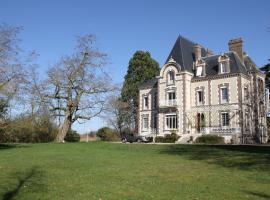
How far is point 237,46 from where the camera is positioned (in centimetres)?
4088

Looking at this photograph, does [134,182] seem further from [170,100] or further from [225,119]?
[170,100]

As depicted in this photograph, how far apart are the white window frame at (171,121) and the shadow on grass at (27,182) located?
98.7 feet

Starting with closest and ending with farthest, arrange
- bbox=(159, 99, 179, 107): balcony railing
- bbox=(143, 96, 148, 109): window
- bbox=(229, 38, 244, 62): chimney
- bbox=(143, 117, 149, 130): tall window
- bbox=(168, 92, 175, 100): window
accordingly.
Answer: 1. bbox=(229, 38, 244, 62): chimney
2. bbox=(159, 99, 179, 107): balcony railing
3. bbox=(168, 92, 175, 100): window
4. bbox=(143, 117, 149, 130): tall window
5. bbox=(143, 96, 148, 109): window

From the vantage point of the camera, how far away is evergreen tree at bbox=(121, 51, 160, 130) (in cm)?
5556

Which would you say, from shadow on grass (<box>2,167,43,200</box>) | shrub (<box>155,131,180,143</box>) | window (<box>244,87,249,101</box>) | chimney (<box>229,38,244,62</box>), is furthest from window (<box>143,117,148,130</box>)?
shadow on grass (<box>2,167,43,200</box>)

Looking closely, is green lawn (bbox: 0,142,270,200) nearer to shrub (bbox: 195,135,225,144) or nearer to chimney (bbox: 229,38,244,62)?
shrub (bbox: 195,135,225,144)

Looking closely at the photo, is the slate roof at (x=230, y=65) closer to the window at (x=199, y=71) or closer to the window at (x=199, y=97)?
the window at (x=199, y=71)

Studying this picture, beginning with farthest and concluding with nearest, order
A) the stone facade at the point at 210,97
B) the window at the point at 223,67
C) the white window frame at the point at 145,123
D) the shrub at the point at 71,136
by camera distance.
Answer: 1. the shrub at the point at 71,136
2. the white window frame at the point at 145,123
3. the window at the point at 223,67
4. the stone facade at the point at 210,97

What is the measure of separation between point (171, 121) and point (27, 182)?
32650 millimetres

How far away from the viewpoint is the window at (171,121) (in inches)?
1610

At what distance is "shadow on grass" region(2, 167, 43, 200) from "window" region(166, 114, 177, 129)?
30.1 metres

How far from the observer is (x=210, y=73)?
40.0 meters

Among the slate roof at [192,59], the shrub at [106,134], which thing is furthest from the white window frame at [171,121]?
the shrub at [106,134]

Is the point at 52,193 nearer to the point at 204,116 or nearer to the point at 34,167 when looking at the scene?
the point at 34,167
